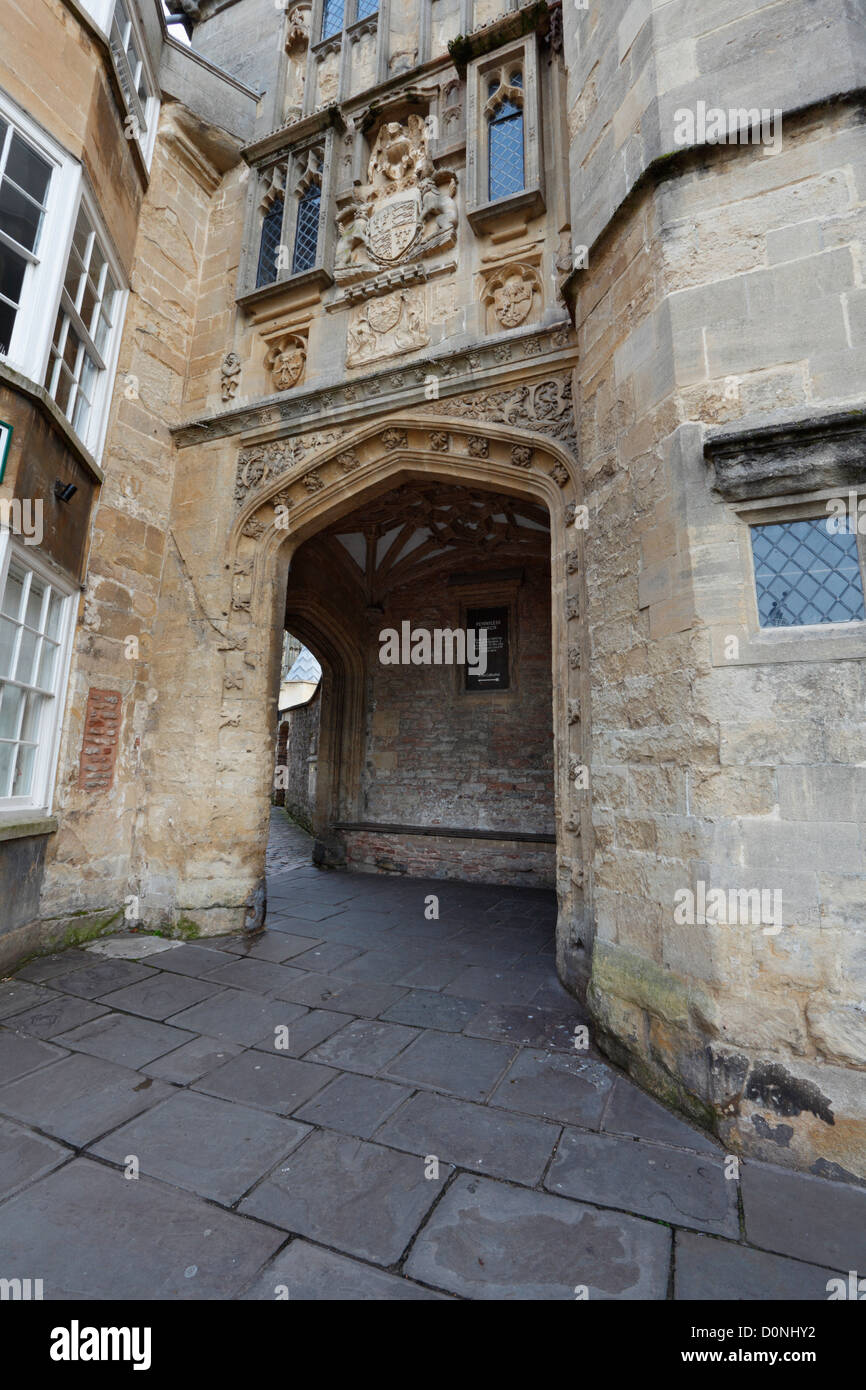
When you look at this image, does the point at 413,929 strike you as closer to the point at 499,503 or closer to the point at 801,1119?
the point at 801,1119

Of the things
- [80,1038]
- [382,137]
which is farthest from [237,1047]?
[382,137]

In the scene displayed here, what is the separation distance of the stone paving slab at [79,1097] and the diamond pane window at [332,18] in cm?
932

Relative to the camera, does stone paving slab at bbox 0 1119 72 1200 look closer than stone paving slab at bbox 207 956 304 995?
Yes

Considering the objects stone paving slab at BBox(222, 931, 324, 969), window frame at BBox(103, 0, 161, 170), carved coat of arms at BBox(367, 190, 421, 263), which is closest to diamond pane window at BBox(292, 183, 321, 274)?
carved coat of arms at BBox(367, 190, 421, 263)

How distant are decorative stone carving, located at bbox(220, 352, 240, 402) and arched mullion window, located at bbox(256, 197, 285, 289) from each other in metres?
0.84

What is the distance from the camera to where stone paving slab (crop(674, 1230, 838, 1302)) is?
1.57 meters

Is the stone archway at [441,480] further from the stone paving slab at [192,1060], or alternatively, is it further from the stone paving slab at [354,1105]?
the stone paving slab at [192,1060]

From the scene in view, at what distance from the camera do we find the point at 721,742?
7.81 feet

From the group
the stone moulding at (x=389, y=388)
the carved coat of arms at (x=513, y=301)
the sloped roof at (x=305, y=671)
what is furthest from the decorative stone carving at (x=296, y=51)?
the sloped roof at (x=305, y=671)

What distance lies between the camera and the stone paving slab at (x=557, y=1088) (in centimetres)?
239

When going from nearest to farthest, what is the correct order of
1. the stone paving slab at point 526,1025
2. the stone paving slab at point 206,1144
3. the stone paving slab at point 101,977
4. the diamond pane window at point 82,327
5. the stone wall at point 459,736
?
1. the stone paving slab at point 206,1144
2. the stone paving slab at point 526,1025
3. the stone paving slab at point 101,977
4. the diamond pane window at point 82,327
5. the stone wall at point 459,736

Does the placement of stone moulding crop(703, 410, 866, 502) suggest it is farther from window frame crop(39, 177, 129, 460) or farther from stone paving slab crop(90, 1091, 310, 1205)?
window frame crop(39, 177, 129, 460)

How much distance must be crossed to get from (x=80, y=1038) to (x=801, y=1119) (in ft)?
10.1

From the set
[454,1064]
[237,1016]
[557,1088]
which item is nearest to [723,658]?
[557,1088]
